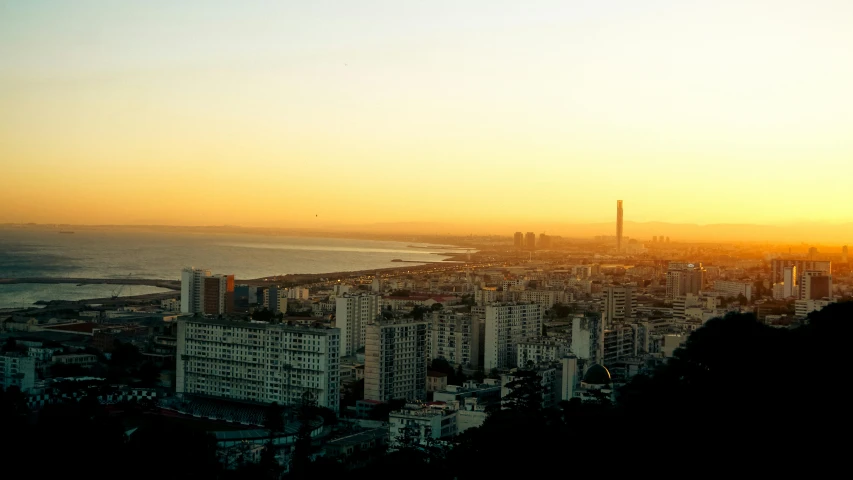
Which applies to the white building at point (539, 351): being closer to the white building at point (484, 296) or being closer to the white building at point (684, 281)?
the white building at point (484, 296)

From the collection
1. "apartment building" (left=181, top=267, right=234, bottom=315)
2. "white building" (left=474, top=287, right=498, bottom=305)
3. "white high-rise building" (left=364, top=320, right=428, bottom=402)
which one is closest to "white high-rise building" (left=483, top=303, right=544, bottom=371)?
"white high-rise building" (left=364, top=320, right=428, bottom=402)

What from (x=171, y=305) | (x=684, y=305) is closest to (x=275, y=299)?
(x=171, y=305)

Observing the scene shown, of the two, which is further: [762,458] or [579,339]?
[579,339]

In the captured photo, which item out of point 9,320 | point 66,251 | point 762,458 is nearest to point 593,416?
point 762,458

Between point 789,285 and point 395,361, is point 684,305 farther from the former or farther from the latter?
point 395,361

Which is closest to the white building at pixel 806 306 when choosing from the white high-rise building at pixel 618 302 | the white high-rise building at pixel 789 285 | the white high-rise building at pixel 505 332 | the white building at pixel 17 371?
→ the white high-rise building at pixel 618 302

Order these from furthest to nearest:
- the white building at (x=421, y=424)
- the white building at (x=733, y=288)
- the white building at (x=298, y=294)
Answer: the white building at (x=733, y=288)
the white building at (x=298, y=294)
the white building at (x=421, y=424)

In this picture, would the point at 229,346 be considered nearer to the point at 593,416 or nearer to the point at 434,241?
the point at 593,416

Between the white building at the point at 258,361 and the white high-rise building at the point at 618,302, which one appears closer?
the white building at the point at 258,361
